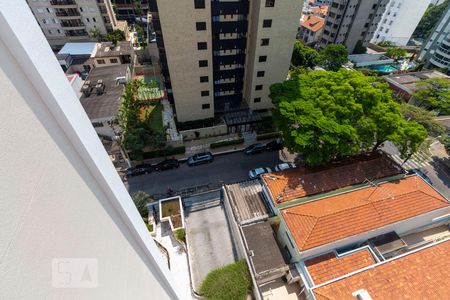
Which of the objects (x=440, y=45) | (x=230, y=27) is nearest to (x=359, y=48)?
(x=440, y=45)

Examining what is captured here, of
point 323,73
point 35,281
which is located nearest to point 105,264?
point 35,281

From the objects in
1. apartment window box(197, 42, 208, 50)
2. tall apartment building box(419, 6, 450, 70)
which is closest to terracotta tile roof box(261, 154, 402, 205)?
apartment window box(197, 42, 208, 50)

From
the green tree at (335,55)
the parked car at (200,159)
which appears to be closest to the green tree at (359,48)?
the green tree at (335,55)

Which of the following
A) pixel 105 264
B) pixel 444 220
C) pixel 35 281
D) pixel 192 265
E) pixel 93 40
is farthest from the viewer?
pixel 93 40

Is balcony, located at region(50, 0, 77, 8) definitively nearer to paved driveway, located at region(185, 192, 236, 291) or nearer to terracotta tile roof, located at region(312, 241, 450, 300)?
paved driveway, located at region(185, 192, 236, 291)

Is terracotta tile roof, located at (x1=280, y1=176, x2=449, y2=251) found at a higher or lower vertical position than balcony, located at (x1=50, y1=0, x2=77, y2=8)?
lower

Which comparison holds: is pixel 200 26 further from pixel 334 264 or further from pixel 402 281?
pixel 402 281

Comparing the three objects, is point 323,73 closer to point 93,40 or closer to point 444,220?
point 444,220
